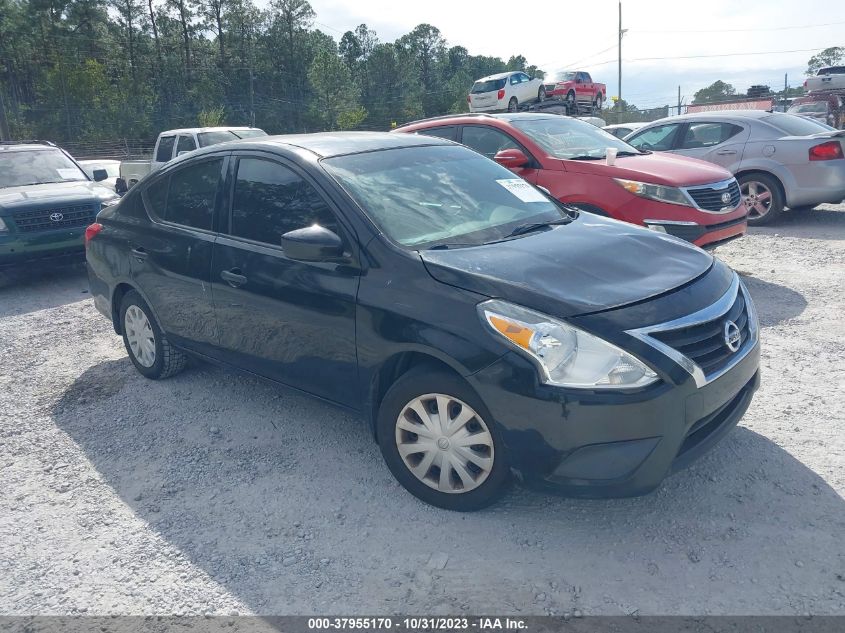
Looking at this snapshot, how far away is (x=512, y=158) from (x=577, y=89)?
23.8m

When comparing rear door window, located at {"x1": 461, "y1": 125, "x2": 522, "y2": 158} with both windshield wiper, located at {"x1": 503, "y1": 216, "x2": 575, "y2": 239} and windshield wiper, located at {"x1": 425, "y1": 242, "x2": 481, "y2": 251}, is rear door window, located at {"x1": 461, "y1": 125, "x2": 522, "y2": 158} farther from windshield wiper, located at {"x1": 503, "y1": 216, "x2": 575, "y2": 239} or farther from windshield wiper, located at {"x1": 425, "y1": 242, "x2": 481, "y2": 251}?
windshield wiper, located at {"x1": 425, "y1": 242, "x2": 481, "y2": 251}

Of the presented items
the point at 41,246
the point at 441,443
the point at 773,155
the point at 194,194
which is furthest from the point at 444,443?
the point at 773,155

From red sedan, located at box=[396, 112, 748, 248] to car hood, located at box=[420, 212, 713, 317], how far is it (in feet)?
9.24

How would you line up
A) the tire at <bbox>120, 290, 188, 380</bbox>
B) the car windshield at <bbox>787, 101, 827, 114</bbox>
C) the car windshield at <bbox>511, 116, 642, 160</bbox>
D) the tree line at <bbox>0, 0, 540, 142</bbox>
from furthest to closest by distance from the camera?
the tree line at <bbox>0, 0, 540, 142</bbox> → the car windshield at <bbox>787, 101, 827, 114</bbox> → the car windshield at <bbox>511, 116, 642, 160</bbox> → the tire at <bbox>120, 290, 188, 380</bbox>

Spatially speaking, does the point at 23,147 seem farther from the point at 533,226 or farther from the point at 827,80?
the point at 827,80

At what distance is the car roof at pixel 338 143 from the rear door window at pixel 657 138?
697 cm

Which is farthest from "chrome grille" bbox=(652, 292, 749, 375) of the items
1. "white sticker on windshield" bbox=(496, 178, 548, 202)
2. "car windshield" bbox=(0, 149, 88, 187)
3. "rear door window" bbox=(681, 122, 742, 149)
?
"car windshield" bbox=(0, 149, 88, 187)

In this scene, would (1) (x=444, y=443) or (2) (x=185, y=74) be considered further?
(2) (x=185, y=74)

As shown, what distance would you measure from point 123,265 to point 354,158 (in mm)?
2081

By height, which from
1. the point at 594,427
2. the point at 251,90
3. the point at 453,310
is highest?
the point at 251,90

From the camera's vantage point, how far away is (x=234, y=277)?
4.00m

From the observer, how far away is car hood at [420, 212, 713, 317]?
116 inches

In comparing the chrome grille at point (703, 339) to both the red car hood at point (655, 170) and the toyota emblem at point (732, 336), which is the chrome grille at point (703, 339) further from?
the red car hood at point (655, 170)

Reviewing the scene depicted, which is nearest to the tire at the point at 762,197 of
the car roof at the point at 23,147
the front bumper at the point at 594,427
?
the front bumper at the point at 594,427
